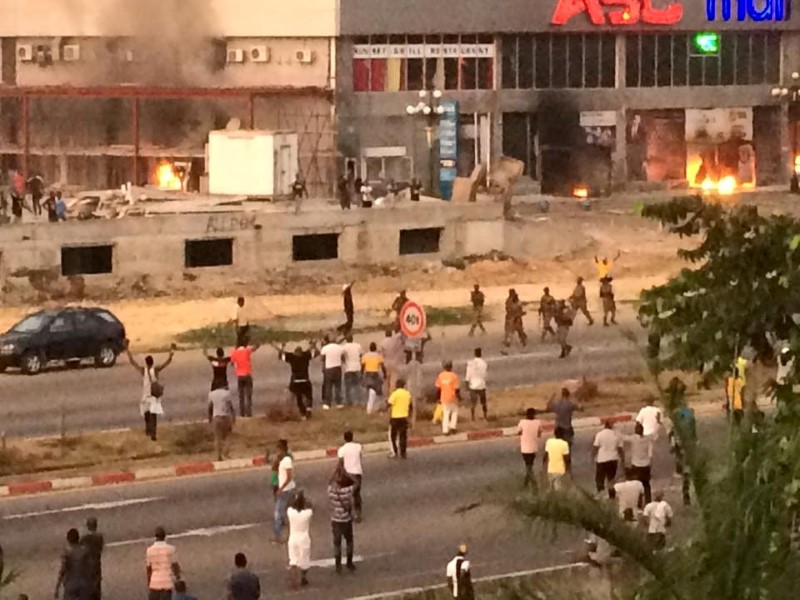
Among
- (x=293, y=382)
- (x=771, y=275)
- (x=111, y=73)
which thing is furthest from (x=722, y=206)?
(x=111, y=73)

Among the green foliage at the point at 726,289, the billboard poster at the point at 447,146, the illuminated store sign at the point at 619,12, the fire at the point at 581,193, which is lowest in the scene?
the green foliage at the point at 726,289

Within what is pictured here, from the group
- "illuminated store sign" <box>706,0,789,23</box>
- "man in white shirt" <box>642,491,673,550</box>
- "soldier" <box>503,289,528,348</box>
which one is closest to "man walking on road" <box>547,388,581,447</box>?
"man in white shirt" <box>642,491,673,550</box>

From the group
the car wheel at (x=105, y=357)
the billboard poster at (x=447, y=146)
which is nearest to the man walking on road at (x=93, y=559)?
the car wheel at (x=105, y=357)

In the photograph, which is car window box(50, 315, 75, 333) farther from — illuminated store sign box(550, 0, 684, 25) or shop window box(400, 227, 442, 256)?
illuminated store sign box(550, 0, 684, 25)

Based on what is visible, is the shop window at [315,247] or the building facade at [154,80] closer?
the shop window at [315,247]

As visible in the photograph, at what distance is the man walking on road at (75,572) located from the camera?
18.6 m

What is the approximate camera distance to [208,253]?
50.6m

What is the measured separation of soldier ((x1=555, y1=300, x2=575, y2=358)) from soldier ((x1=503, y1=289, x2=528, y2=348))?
777mm

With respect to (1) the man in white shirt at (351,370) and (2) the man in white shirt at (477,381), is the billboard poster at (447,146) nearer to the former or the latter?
(1) the man in white shirt at (351,370)

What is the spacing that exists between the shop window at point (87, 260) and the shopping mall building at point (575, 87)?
62.8 feet

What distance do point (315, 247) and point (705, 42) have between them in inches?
1093

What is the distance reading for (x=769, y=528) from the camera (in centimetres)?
923

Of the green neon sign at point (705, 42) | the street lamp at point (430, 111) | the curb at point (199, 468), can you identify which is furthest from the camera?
the green neon sign at point (705, 42)

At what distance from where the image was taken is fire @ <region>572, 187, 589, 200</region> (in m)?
70.1
